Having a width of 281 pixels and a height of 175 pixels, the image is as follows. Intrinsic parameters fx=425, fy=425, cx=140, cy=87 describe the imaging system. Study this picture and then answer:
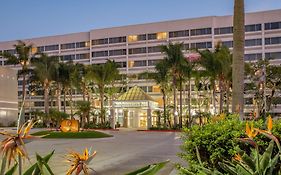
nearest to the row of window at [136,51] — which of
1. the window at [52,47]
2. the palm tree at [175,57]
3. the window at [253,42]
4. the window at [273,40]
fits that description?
the window at [253,42]

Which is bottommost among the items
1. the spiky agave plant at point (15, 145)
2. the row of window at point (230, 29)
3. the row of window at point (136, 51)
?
the spiky agave plant at point (15, 145)

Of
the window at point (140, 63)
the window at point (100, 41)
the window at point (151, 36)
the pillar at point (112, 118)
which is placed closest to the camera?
the pillar at point (112, 118)

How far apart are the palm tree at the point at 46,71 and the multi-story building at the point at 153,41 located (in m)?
20.2

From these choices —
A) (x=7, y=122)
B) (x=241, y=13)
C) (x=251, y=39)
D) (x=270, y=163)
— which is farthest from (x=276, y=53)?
(x=270, y=163)

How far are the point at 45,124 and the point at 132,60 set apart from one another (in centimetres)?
3353

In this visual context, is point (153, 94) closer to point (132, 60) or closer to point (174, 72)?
point (132, 60)

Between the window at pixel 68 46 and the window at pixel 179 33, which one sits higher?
the window at pixel 179 33

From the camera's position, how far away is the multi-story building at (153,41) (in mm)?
76688

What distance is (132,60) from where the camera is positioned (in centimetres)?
8838

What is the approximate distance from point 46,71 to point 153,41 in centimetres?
2963

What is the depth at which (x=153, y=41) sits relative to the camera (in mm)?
85875

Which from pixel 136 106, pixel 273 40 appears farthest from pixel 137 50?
pixel 136 106

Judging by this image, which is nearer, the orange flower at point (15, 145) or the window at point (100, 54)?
the orange flower at point (15, 145)

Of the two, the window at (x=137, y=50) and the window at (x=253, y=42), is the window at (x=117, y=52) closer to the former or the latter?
the window at (x=137, y=50)
